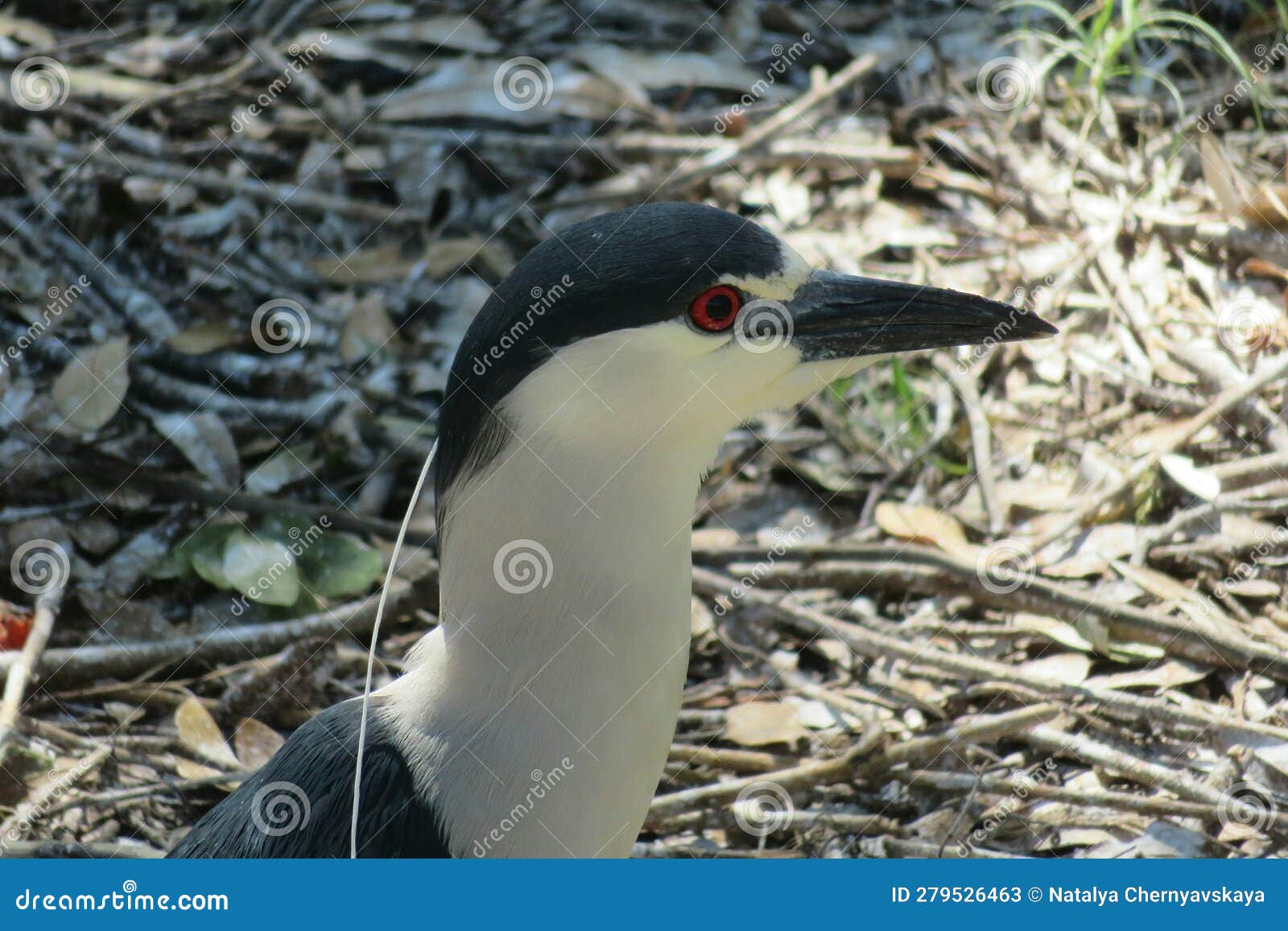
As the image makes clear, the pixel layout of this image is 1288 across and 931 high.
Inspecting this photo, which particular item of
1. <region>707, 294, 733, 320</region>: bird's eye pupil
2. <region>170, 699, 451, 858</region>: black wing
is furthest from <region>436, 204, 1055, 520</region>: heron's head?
<region>170, 699, 451, 858</region>: black wing

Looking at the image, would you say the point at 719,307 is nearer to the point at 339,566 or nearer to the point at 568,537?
the point at 568,537

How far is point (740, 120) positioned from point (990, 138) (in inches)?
34.5

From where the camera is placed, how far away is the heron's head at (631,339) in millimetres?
2295

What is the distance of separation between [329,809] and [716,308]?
1.08m

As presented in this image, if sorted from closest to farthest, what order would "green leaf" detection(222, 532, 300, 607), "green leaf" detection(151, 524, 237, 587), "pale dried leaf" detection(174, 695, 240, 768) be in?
"pale dried leaf" detection(174, 695, 240, 768) → "green leaf" detection(222, 532, 300, 607) → "green leaf" detection(151, 524, 237, 587)

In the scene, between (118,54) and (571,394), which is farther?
(118,54)

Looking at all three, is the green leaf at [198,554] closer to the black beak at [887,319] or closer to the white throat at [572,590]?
the white throat at [572,590]

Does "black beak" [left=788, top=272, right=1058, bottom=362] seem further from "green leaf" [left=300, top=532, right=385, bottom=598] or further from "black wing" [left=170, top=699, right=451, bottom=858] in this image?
"green leaf" [left=300, top=532, right=385, bottom=598]

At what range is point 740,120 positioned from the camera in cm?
507

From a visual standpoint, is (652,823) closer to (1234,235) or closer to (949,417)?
(949,417)

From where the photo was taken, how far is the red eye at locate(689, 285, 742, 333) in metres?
2.37

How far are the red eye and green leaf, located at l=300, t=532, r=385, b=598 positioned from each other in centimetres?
165

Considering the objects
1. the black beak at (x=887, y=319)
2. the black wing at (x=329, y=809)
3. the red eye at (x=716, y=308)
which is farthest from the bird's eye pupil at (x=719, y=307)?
the black wing at (x=329, y=809)

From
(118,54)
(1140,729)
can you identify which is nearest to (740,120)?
(118,54)
